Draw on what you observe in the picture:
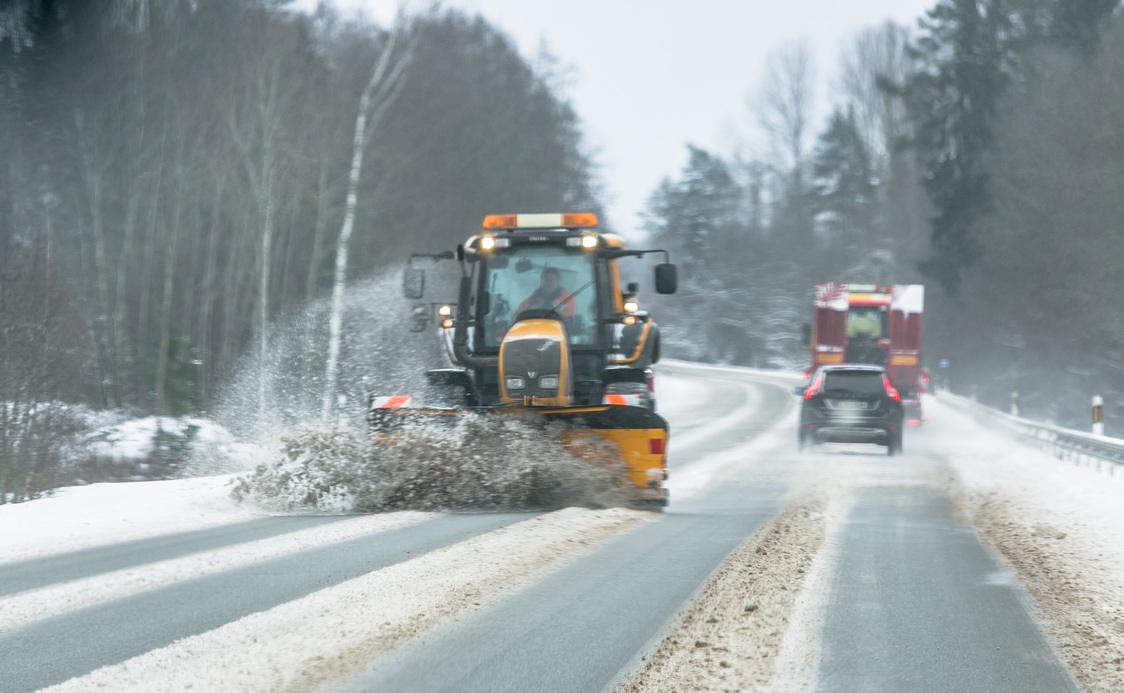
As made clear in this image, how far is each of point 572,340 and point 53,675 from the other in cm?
816

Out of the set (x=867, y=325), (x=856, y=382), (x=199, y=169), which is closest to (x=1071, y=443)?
(x=856, y=382)

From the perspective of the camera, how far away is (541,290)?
12.9 meters

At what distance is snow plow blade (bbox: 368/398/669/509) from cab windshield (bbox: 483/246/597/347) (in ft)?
5.70

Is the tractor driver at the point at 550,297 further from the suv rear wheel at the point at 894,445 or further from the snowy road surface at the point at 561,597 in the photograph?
the suv rear wheel at the point at 894,445

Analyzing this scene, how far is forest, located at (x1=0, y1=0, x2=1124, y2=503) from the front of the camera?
84.5 ft

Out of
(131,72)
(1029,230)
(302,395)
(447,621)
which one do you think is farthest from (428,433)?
(1029,230)

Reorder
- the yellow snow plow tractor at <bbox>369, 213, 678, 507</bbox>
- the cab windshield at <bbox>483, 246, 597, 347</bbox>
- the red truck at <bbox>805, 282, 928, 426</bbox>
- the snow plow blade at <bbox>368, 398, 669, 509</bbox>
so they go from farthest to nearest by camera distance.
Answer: the red truck at <bbox>805, 282, 928, 426</bbox>, the cab windshield at <bbox>483, 246, 597, 347</bbox>, the yellow snow plow tractor at <bbox>369, 213, 678, 507</bbox>, the snow plow blade at <bbox>368, 398, 669, 509</bbox>

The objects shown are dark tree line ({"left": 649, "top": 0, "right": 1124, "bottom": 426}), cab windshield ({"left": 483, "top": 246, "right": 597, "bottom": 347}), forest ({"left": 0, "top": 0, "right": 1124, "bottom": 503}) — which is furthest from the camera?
dark tree line ({"left": 649, "top": 0, "right": 1124, "bottom": 426})

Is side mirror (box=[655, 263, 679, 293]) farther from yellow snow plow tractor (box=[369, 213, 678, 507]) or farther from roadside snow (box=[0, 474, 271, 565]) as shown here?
roadside snow (box=[0, 474, 271, 565])

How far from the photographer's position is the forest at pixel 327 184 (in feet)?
84.5

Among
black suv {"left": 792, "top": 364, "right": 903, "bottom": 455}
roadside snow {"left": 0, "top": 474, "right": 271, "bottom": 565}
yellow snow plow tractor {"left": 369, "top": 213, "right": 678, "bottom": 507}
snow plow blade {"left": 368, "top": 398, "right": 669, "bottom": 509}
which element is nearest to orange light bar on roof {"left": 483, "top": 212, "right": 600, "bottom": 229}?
yellow snow plow tractor {"left": 369, "top": 213, "right": 678, "bottom": 507}

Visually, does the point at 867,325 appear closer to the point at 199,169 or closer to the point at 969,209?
the point at 199,169

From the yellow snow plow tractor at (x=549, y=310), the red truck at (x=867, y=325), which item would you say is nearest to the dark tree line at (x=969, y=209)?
the red truck at (x=867, y=325)

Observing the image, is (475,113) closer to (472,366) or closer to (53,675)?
(472,366)
